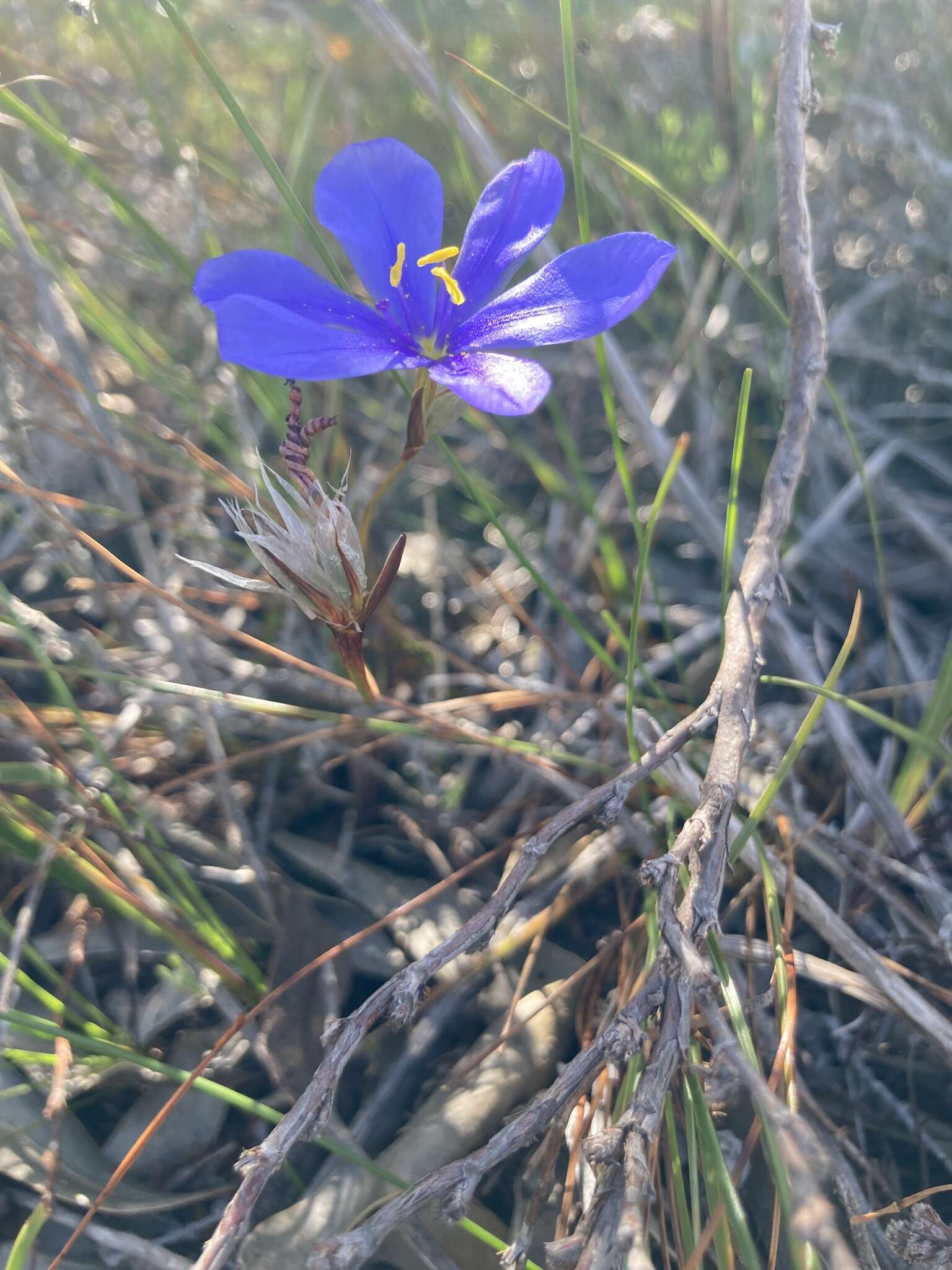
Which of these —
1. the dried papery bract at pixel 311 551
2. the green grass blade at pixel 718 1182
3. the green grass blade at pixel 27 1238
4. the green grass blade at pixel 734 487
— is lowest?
the green grass blade at pixel 27 1238

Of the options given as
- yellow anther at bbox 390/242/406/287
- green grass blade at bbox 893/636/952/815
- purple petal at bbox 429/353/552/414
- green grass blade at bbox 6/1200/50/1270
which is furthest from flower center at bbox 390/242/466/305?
green grass blade at bbox 6/1200/50/1270

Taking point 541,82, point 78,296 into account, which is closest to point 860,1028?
point 78,296

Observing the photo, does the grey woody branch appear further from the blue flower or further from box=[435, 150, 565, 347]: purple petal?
box=[435, 150, 565, 347]: purple petal

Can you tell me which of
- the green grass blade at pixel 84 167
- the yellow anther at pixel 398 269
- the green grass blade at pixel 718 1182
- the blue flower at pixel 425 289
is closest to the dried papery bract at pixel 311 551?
the blue flower at pixel 425 289

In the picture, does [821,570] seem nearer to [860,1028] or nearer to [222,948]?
[860,1028]

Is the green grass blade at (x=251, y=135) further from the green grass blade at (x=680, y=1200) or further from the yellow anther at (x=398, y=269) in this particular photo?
the green grass blade at (x=680, y=1200)

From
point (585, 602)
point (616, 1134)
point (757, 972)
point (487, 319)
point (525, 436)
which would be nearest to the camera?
point (616, 1134)

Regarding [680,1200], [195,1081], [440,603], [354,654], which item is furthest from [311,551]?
[440,603]
